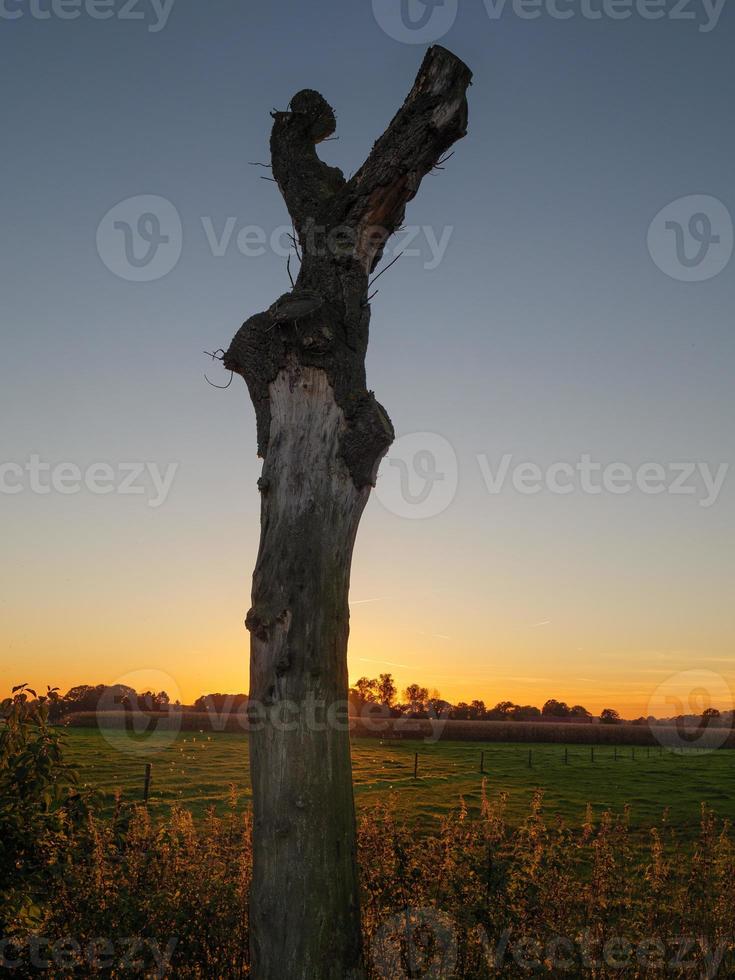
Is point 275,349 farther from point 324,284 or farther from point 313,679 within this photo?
point 313,679

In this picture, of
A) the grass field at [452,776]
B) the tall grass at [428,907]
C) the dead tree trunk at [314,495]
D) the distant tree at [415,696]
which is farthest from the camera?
the distant tree at [415,696]

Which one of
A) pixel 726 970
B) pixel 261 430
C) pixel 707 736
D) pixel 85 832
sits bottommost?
pixel 707 736

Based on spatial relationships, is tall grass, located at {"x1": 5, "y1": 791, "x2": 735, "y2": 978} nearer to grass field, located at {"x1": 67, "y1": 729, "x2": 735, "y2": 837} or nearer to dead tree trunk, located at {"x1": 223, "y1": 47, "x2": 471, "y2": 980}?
dead tree trunk, located at {"x1": 223, "y1": 47, "x2": 471, "y2": 980}

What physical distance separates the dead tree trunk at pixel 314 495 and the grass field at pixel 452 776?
2442cm

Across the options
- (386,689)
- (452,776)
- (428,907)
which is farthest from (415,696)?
(428,907)

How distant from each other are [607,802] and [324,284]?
45874mm

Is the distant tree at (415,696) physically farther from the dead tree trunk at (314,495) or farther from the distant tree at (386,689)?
the dead tree trunk at (314,495)

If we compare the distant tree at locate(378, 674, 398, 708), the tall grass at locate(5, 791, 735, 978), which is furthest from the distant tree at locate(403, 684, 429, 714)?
the tall grass at locate(5, 791, 735, 978)

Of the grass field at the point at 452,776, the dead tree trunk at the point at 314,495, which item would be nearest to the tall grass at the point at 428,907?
the dead tree trunk at the point at 314,495

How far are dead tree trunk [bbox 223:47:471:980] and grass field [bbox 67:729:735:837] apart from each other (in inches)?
961

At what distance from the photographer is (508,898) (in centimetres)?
645

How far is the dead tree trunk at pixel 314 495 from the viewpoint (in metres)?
4.43

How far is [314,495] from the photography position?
4992 millimetres

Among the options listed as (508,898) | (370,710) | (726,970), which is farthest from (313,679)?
(370,710)
